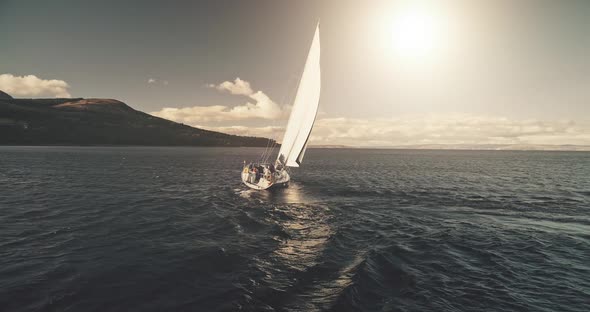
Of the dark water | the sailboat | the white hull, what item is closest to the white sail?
the sailboat

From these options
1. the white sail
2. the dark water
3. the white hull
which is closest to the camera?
the dark water

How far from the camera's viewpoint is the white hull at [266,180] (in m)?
36.4

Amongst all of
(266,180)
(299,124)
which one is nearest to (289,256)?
(266,180)

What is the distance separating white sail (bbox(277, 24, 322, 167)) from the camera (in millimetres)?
36094

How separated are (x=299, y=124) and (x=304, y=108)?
2319 mm

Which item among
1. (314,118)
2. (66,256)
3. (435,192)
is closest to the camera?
(66,256)

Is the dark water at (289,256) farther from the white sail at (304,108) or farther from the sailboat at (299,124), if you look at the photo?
the white sail at (304,108)

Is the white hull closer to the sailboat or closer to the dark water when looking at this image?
the sailboat

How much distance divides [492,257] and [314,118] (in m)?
24.5

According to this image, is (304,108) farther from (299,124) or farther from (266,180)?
(266,180)

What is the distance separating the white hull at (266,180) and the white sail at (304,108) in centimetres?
251

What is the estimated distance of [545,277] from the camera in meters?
13.0

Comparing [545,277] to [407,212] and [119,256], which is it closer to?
[407,212]

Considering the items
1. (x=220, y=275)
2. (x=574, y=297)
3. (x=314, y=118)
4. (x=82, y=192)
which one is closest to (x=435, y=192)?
(x=314, y=118)
